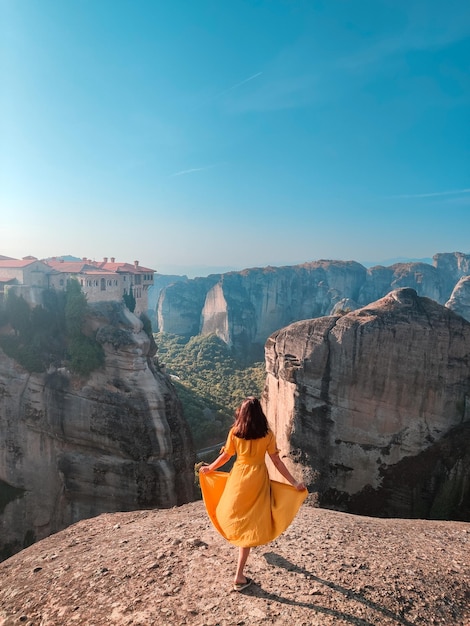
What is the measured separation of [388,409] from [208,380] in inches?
1454

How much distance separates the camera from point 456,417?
15516 millimetres

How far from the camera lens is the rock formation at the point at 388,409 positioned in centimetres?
→ 1539

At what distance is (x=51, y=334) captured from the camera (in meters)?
20.7

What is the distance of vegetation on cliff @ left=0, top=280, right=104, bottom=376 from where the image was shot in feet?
62.7

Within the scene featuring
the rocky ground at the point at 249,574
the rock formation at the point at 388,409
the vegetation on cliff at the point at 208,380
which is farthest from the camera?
the vegetation on cliff at the point at 208,380

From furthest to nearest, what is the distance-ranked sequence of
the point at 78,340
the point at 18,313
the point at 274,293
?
the point at 274,293, the point at 18,313, the point at 78,340

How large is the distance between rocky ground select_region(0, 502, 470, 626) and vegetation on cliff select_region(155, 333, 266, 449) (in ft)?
92.2

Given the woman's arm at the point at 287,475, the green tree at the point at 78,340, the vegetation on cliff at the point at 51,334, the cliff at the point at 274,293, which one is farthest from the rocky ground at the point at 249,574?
the cliff at the point at 274,293

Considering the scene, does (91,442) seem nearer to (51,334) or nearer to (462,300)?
(51,334)

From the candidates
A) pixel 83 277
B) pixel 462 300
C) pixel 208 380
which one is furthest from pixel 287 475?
→ pixel 462 300

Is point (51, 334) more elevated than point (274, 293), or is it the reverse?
point (274, 293)

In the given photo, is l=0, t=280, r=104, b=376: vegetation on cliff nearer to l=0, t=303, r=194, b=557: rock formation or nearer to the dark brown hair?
l=0, t=303, r=194, b=557: rock formation

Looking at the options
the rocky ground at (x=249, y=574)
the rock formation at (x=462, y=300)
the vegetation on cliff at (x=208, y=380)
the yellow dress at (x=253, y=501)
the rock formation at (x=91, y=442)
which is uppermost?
the rock formation at (x=462, y=300)

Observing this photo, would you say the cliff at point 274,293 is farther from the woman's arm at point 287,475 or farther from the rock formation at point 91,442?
the woman's arm at point 287,475
